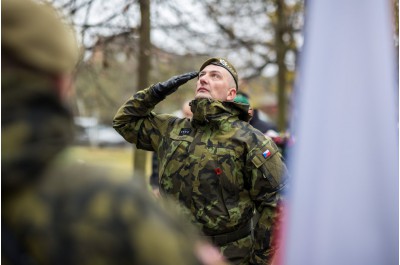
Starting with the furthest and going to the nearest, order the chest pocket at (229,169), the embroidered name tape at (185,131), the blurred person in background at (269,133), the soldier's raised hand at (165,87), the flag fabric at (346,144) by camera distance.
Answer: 1. the blurred person in background at (269,133)
2. the soldier's raised hand at (165,87)
3. the embroidered name tape at (185,131)
4. the chest pocket at (229,169)
5. the flag fabric at (346,144)

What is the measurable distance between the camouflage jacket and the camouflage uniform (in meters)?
2.52

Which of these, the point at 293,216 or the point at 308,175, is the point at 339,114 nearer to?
the point at 308,175

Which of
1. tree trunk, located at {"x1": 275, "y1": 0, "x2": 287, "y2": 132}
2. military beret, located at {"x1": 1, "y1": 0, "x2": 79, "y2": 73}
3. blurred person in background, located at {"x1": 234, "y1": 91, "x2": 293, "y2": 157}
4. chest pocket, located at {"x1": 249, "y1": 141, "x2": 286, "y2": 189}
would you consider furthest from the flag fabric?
tree trunk, located at {"x1": 275, "y1": 0, "x2": 287, "y2": 132}

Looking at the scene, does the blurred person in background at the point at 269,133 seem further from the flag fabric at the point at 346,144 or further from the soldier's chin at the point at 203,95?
the flag fabric at the point at 346,144

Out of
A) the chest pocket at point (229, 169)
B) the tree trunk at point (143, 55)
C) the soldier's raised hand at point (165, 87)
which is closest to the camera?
the chest pocket at point (229, 169)

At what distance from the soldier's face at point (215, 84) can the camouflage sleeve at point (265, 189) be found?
1.73 feet

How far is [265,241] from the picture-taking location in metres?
3.94

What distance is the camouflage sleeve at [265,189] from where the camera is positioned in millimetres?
3828

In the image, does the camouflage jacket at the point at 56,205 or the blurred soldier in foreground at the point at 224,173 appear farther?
the blurred soldier in foreground at the point at 224,173

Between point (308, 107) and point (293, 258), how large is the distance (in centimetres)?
68

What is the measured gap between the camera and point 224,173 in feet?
12.5

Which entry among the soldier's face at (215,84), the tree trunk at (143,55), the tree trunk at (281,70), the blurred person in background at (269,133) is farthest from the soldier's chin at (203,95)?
the tree trunk at (281,70)

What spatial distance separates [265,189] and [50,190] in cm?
273

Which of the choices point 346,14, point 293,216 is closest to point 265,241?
point 293,216
